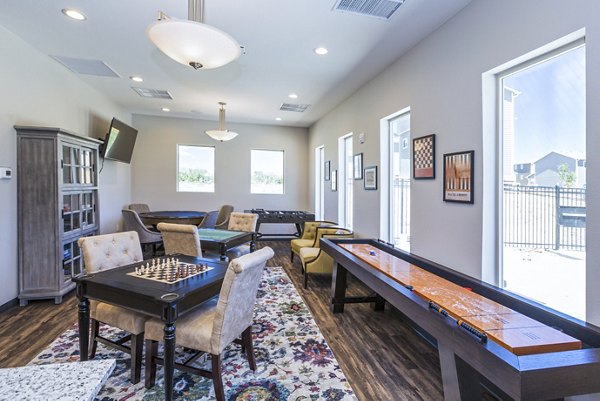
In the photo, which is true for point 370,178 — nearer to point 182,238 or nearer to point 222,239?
point 222,239

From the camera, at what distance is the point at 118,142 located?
566 cm

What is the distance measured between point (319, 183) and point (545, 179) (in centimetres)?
551

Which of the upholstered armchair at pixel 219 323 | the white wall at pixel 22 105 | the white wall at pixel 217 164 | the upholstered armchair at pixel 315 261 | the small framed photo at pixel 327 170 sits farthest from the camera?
the white wall at pixel 217 164

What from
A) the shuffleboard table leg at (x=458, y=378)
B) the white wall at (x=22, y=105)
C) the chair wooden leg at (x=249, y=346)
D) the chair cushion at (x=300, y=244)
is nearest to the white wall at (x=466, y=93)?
the shuffleboard table leg at (x=458, y=378)

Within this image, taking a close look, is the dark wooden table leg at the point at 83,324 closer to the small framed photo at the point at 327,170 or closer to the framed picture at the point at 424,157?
the framed picture at the point at 424,157

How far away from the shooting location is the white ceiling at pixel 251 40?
2.77m

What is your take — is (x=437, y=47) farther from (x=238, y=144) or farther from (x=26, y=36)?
(x=238, y=144)

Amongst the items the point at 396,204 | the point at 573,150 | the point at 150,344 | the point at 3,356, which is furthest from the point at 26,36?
the point at 573,150

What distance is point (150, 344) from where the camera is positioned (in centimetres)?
200

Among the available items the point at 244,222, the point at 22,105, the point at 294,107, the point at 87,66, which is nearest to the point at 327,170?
the point at 294,107

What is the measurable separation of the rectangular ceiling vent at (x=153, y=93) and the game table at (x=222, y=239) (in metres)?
2.85

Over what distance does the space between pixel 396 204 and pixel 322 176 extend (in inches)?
126

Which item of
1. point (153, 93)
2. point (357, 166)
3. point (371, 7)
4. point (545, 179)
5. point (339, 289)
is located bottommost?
point (339, 289)

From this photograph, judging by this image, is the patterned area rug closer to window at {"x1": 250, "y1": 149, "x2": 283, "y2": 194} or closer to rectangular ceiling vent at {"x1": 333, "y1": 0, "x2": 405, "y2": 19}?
rectangular ceiling vent at {"x1": 333, "y1": 0, "x2": 405, "y2": 19}
